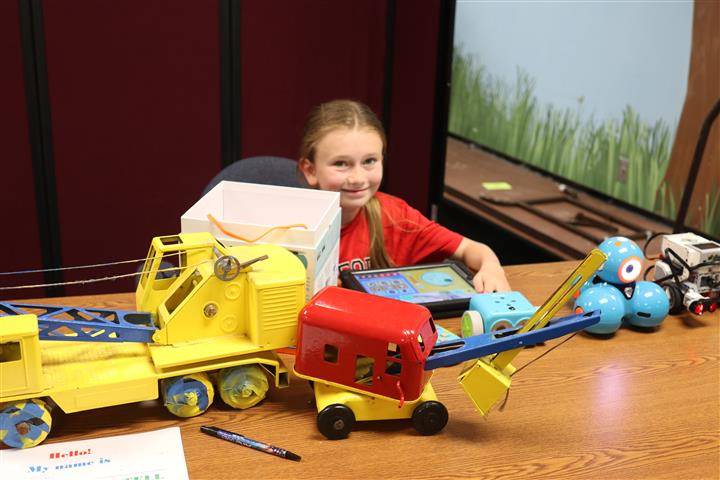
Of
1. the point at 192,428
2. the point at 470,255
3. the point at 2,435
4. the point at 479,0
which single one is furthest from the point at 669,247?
the point at 479,0

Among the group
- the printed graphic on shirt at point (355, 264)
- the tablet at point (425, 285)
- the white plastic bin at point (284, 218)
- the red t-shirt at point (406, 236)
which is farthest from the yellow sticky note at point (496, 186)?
the white plastic bin at point (284, 218)

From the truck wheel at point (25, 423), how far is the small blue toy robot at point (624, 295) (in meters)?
1.01

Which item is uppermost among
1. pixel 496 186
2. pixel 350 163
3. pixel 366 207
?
pixel 350 163

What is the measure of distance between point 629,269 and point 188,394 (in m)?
0.93

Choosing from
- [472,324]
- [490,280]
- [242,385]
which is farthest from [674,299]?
[242,385]

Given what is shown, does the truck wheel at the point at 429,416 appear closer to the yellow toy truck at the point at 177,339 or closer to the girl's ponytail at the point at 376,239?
the yellow toy truck at the point at 177,339

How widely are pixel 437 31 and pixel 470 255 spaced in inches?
61.0

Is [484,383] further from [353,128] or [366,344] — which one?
[353,128]

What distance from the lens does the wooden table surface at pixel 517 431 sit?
3.72ft

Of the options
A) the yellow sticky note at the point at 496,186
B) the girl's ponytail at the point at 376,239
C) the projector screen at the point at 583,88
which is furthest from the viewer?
the yellow sticky note at the point at 496,186

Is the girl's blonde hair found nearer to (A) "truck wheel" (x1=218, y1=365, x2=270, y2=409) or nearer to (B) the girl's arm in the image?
(B) the girl's arm

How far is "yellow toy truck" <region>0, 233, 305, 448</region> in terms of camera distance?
44.0 inches

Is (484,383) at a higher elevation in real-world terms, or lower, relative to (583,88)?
lower

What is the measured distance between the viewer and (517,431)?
124 centimetres
